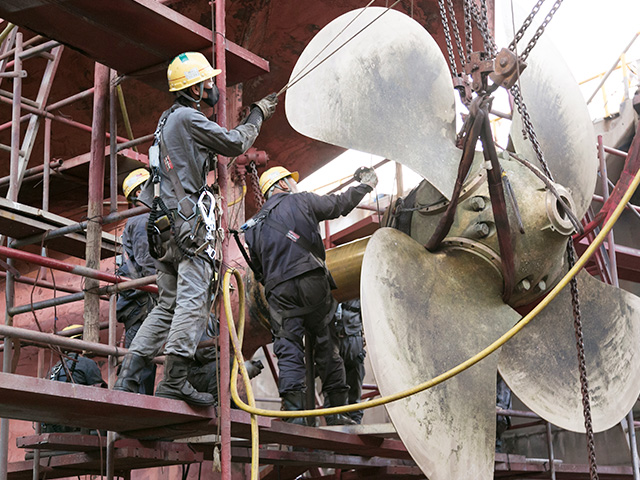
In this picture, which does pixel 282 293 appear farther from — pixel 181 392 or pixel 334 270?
pixel 181 392

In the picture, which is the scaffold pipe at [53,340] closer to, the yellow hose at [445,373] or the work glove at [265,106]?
the yellow hose at [445,373]

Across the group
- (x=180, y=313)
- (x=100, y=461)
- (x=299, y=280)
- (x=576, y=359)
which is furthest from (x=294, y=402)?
(x=576, y=359)

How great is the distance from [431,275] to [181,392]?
207 centimetres

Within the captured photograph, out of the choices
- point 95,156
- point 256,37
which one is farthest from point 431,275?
point 256,37

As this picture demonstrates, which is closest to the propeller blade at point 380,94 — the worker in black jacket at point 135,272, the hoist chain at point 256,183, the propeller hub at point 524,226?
the propeller hub at point 524,226

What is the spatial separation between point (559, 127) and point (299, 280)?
245 cm

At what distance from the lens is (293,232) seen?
7438 millimetres

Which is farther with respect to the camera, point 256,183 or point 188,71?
point 256,183

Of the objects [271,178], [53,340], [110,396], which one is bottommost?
[110,396]

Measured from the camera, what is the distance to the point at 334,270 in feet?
26.4

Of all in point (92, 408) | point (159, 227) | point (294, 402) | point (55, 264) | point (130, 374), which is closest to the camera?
point (92, 408)

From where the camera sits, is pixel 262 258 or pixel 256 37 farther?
pixel 256 37

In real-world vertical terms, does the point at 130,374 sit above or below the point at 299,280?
below

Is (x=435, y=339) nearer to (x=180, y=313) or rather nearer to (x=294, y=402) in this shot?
(x=294, y=402)
